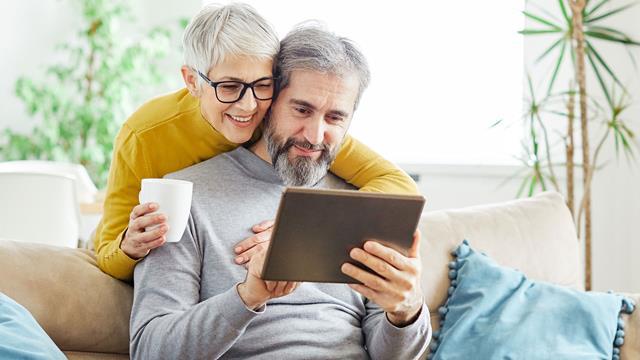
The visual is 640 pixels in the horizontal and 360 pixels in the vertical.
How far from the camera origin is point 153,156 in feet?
6.25

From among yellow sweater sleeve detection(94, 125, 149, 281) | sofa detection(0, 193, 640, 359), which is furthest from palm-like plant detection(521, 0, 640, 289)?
yellow sweater sleeve detection(94, 125, 149, 281)

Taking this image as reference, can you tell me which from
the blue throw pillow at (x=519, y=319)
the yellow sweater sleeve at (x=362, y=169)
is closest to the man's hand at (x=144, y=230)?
the yellow sweater sleeve at (x=362, y=169)

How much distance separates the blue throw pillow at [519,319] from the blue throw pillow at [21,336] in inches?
34.8

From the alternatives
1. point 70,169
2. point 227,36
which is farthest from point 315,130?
point 70,169

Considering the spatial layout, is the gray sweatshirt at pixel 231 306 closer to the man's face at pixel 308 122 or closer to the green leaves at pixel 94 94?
the man's face at pixel 308 122

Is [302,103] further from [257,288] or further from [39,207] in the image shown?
[39,207]

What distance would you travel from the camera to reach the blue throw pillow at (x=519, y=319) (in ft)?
6.66

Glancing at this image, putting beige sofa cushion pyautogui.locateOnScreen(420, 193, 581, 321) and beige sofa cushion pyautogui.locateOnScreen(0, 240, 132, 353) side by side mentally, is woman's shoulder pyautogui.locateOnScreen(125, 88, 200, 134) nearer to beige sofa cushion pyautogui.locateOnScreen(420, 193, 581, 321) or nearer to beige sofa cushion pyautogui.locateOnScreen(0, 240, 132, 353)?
beige sofa cushion pyautogui.locateOnScreen(0, 240, 132, 353)

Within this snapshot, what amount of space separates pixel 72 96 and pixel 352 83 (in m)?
3.63

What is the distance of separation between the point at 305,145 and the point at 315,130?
0.04 metres

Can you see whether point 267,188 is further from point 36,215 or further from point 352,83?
point 36,215

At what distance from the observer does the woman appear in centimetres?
182

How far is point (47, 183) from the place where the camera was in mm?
3195

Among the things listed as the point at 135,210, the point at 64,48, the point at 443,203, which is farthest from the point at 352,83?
the point at 64,48
